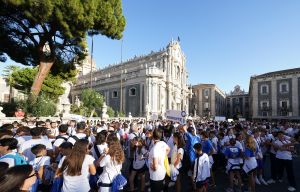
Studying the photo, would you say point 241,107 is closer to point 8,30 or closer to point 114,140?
point 8,30

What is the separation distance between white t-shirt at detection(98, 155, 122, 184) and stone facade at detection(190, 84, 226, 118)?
71.2 metres

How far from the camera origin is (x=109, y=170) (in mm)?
4230

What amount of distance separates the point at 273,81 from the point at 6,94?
53905mm

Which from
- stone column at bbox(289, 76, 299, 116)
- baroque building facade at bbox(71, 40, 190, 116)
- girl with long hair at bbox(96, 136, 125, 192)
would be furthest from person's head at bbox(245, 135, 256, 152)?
stone column at bbox(289, 76, 299, 116)

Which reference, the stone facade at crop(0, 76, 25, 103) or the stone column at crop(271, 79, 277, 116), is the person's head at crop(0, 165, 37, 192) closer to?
the stone column at crop(271, 79, 277, 116)

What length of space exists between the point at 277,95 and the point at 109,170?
2018 inches

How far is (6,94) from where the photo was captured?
51406mm

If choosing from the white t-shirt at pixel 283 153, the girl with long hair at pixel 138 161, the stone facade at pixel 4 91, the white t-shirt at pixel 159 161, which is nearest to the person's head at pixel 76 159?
the white t-shirt at pixel 159 161

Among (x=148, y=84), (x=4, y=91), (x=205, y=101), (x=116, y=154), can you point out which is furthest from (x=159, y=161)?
(x=205, y=101)

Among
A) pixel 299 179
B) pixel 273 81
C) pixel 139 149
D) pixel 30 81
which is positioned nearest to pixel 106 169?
pixel 139 149

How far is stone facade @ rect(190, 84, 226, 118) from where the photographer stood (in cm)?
7506

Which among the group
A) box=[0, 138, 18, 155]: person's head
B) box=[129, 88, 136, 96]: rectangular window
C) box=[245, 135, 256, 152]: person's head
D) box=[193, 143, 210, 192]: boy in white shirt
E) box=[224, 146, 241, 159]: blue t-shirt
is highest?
box=[129, 88, 136, 96]: rectangular window

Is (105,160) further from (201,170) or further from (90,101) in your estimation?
(90,101)

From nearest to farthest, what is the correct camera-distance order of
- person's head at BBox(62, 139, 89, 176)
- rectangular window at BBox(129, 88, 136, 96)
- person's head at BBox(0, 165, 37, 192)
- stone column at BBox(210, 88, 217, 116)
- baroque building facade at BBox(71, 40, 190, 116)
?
person's head at BBox(0, 165, 37, 192) → person's head at BBox(62, 139, 89, 176) → baroque building facade at BBox(71, 40, 190, 116) → rectangular window at BBox(129, 88, 136, 96) → stone column at BBox(210, 88, 217, 116)
